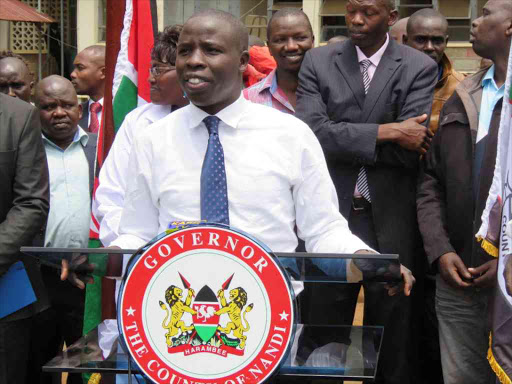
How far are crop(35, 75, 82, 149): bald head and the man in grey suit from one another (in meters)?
1.09

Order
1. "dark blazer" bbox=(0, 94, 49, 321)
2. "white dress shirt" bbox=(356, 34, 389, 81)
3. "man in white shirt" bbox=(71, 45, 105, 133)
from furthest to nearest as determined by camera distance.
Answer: "man in white shirt" bbox=(71, 45, 105, 133) < "white dress shirt" bbox=(356, 34, 389, 81) < "dark blazer" bbox=(0, 94, 49, 321)

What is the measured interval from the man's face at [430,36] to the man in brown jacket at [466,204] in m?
1.02

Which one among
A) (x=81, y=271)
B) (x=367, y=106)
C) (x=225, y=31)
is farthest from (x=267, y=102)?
(x=81, y=271)

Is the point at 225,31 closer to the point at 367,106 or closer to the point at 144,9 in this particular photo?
the point at 367,106

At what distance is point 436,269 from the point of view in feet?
13.5

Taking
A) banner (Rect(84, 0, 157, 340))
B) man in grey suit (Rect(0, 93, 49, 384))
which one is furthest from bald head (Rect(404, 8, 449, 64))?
man in grey suit (Rect(0, 93, 49, 384))

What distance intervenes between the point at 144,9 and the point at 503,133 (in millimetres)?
2110

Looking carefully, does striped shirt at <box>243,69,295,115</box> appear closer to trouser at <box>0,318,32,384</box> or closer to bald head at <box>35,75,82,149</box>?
bald head at <box>35,75,82,149</box>

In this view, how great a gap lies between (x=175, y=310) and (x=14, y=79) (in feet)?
13.5

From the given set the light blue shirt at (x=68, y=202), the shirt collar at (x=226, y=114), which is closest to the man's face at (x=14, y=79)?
the light blue shirt at (x=68, y=202)

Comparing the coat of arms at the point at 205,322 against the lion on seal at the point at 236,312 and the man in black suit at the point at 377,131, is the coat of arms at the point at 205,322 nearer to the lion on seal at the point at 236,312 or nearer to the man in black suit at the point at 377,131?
the lion on seal at the point at 236,312

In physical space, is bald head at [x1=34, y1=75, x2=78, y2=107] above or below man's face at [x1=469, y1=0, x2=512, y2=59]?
below

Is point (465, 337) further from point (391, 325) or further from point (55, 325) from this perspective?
point (55, 325)

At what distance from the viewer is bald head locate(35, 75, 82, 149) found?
5.05m
